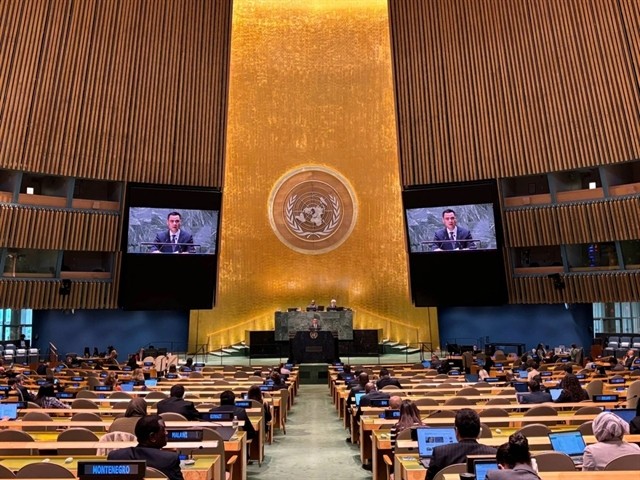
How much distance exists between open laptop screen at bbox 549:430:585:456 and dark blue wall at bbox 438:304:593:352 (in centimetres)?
1924

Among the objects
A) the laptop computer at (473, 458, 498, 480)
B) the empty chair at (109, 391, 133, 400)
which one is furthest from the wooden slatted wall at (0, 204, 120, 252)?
the laptop computer at (473, 458, 498, 480)

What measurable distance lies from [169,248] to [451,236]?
9.45 metres

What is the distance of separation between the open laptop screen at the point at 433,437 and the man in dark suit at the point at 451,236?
16.5m

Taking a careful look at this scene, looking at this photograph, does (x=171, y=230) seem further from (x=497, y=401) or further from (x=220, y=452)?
(x=220, y=452)

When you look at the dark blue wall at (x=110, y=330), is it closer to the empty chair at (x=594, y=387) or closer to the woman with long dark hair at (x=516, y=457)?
the empty chair at (x=594, y=387)

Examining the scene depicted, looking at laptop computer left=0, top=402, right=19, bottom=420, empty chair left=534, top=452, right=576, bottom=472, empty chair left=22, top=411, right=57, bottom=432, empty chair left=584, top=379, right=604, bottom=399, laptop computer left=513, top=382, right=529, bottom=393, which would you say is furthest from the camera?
laptop computer left=513, top=382, right=529, bottom=393

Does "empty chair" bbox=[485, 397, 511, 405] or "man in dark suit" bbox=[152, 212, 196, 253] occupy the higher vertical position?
"man in dark suit" bbox=[152, 212, 196, 253]

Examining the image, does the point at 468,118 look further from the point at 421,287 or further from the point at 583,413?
the point at 583,413

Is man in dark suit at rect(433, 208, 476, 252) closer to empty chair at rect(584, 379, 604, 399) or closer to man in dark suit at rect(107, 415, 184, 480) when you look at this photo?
empty chair at rect(584, 379, 604, 399)

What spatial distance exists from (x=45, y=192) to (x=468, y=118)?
1520 centimetres

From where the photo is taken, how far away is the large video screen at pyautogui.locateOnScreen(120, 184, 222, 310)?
2092 centimetres

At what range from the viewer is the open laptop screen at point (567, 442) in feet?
16.6

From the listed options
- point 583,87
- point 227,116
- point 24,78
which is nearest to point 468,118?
point 583,87

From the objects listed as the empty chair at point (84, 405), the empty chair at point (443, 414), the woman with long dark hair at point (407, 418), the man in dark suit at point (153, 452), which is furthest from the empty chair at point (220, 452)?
the empty chair at point (84, 405)
